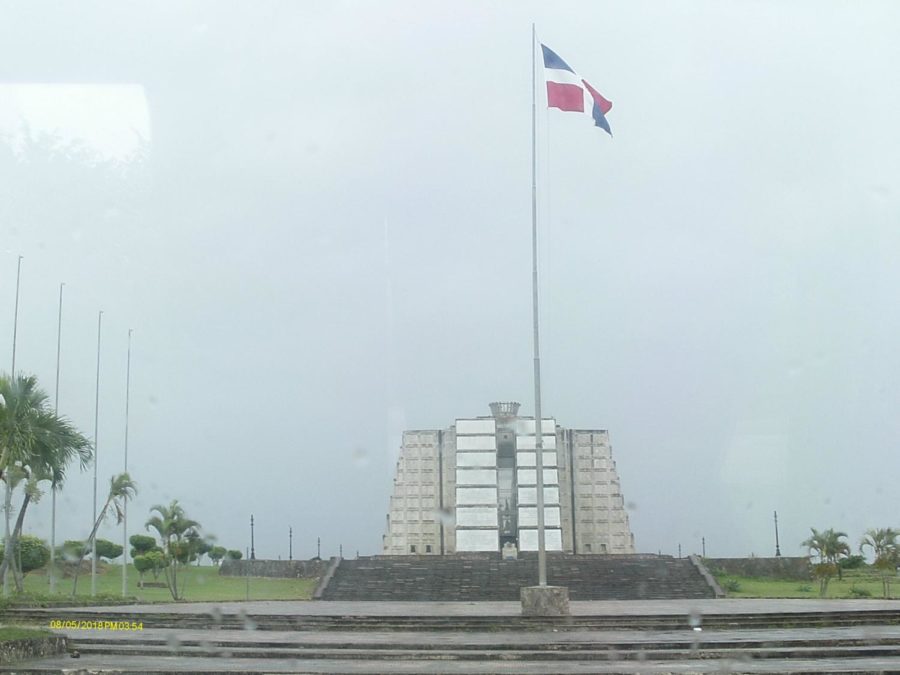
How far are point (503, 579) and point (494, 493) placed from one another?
1435 cm

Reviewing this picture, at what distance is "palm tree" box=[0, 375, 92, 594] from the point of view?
1655 cm

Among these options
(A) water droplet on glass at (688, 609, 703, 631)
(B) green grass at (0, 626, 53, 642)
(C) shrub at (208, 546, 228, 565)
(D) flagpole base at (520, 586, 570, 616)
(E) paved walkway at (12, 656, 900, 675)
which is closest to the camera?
(E) paved walkway at (12, 656, 900, 675)

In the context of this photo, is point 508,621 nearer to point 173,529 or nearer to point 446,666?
point 446,666

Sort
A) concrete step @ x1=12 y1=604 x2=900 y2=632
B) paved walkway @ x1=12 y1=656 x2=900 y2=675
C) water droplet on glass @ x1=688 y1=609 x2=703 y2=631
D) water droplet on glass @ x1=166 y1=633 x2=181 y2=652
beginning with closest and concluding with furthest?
paved walkway @ x1=12 y1=656 x2=900 y2=675 < water droplet on glass @ x1=166 y1=633 x2=181 y2=652 < water droplet on glass @ x1=688 y1=609 x2=703 y2=631 < concrete step @ x1=12 y1=604 x2=900 y2=632

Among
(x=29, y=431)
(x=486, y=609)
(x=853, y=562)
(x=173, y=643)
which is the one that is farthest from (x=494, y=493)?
(x=173, y=643)

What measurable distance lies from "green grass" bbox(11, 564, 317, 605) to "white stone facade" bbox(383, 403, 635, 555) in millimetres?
9192

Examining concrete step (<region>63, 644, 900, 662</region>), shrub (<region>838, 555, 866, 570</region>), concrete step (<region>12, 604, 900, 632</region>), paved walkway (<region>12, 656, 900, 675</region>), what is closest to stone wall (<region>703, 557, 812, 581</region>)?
shrub (<region>838, 555, 866, 570</region>)

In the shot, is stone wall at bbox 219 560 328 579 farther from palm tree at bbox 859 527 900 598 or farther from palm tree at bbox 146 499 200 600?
palm tree at bbox 859 527 900 598

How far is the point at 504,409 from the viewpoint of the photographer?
142 feet

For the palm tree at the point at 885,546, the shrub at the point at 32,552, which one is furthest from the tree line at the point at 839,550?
the shrub at the point at 32,552

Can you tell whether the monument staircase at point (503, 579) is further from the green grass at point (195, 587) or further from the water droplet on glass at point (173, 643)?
the water droplet on glass at point (173, 643)

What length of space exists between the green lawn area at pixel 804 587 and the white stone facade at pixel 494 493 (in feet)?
32.8

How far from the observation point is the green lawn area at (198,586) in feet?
84.5

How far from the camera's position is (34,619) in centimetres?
1538
